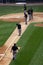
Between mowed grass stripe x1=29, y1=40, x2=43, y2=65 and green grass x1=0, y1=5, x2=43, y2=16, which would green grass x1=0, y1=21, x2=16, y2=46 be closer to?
mowed grass stripe x1=29, y1=40, x2=43, y2=65

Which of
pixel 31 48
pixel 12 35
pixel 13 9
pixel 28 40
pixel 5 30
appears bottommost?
pixel 13 9

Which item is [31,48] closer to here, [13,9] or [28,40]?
[28,40]

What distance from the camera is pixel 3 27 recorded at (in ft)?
117

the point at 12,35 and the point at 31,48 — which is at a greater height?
the point at 31,48

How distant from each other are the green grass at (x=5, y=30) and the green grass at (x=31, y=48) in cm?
201

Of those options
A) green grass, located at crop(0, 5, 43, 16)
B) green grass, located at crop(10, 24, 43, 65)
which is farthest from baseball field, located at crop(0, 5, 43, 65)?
green grass, located at crop(0, 5, 43, 16)

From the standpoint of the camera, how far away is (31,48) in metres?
26.0

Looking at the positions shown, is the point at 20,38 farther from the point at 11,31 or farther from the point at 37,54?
the point at 37,54

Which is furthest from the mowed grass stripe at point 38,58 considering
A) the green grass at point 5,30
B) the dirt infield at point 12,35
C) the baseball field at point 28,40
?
the green grass at point 5,30

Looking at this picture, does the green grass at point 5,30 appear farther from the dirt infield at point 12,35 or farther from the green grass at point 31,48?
the green grass at point 31,48

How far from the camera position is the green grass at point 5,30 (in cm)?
3011

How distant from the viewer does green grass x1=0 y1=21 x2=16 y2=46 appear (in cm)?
3011

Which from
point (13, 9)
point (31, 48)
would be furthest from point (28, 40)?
point (13, 9)

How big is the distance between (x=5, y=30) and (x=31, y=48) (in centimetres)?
875
